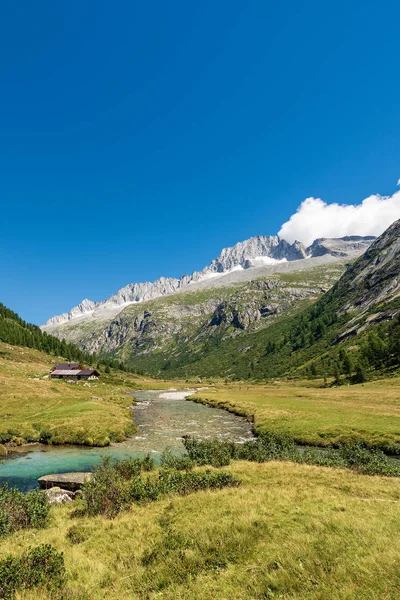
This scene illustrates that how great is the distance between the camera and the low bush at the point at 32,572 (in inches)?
433

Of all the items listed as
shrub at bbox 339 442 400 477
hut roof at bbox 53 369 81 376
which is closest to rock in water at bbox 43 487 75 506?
shrub at bbox 339 442 400 477

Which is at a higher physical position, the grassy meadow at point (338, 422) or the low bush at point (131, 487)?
the low bush at point (131, 487)

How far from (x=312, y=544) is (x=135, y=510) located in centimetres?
1193

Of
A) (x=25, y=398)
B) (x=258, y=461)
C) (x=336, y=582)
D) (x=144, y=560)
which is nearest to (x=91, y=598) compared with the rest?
(x=144, y=560)

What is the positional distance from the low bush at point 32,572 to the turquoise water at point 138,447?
59.5ft

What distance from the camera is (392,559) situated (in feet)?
34.7

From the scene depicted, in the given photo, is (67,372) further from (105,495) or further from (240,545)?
(240,545)

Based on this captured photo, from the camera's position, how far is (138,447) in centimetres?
4253

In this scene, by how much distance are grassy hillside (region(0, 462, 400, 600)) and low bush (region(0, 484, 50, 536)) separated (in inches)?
31.9

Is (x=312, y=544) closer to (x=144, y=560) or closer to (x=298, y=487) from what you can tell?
(x=144, y=560)

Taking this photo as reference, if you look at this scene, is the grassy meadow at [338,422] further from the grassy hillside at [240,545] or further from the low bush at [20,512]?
the low bush at [20,512]

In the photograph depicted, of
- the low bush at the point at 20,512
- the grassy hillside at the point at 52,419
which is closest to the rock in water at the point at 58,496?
the low bush at the point at 20,512

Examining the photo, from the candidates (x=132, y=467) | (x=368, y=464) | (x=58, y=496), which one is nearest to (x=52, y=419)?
(x=132, y=467)

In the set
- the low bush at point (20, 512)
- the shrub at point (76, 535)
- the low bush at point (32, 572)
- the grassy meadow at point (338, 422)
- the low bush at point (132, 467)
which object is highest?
the low bush at point (32, 572)
